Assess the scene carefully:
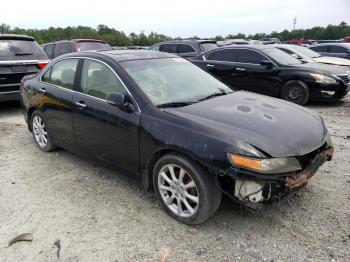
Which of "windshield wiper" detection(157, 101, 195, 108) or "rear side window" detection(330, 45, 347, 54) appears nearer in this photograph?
"windshield wiper" detection(157, 101, 195, 108)

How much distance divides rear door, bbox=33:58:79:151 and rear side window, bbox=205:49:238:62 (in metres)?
5.29

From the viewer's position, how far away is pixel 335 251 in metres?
2.92

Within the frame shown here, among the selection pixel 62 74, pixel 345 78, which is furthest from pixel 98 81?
pixel 345 78

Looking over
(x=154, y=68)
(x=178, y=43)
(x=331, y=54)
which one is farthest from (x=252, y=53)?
(x=331, y=54)

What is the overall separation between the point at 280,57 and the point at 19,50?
6.18 m

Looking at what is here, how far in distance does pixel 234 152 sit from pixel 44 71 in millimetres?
3537

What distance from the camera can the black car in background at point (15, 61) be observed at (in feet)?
23.5

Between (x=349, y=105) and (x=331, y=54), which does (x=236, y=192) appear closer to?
(x=349, y=105)

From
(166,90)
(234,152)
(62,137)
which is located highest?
(166,90)

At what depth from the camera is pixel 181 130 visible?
3.22 meters

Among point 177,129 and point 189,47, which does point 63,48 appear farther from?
point 177,129

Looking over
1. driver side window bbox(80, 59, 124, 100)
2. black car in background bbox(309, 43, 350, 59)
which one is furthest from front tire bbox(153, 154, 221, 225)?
black car in background bbox(309, 43, 350, 59)

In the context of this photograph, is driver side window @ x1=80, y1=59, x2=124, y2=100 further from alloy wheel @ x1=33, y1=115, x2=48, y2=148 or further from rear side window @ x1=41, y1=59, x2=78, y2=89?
alloy wheel @ x1=33, y1=115, x2=48, y2=148

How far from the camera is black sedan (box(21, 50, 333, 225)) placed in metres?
2.97
